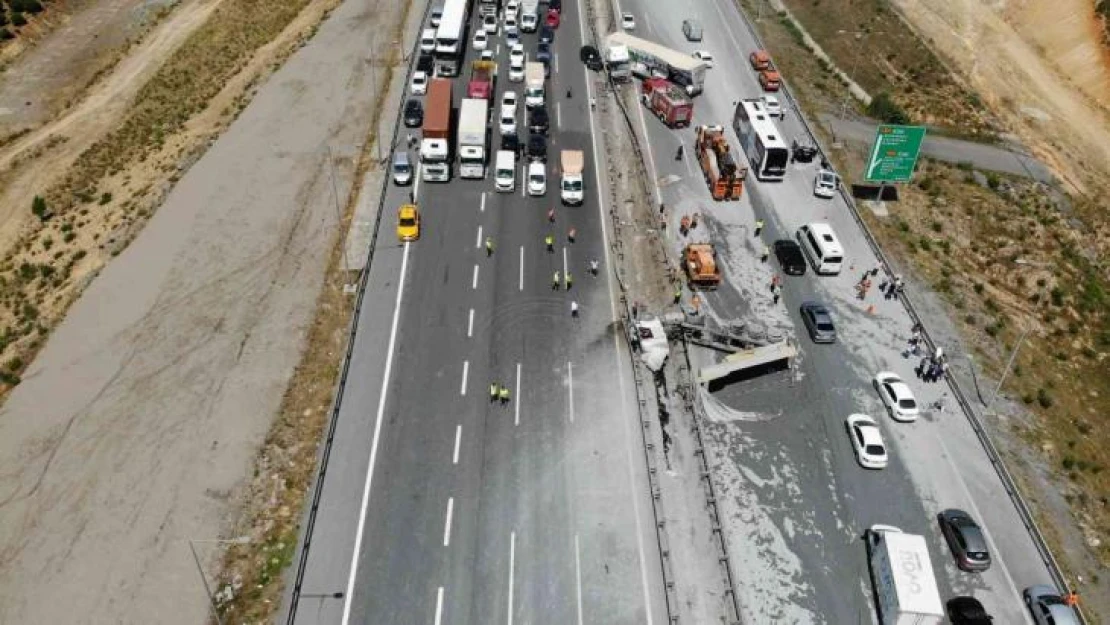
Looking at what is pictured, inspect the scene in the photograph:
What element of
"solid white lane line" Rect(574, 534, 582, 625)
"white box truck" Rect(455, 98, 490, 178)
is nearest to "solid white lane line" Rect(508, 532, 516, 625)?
"solid white lane line" Rect(574, 534, 582, 625)

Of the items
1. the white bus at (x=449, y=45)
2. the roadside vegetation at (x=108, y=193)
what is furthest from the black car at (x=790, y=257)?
the roadside vegetation at (x=108, y=193)

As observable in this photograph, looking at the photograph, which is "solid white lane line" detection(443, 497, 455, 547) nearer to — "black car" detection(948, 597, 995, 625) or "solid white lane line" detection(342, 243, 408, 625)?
"solid white lane line" detection(342, 243, 408, 625)

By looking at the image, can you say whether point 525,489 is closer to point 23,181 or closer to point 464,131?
point 464,131

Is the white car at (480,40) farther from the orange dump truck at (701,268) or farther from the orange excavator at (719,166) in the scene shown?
the orange dump truck at (701,268)

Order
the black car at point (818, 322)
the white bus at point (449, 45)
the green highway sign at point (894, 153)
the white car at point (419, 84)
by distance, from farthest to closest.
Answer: the white bus at point (449, 45), the white car at point (419, 84), the green highway sign at point (894, 153), the black car at point (818, 322)

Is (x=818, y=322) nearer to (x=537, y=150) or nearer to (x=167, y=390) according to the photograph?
(x=537, y=150)

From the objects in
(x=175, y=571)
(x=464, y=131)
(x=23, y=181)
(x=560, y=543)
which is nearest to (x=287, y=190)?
(x=464, y=131)
